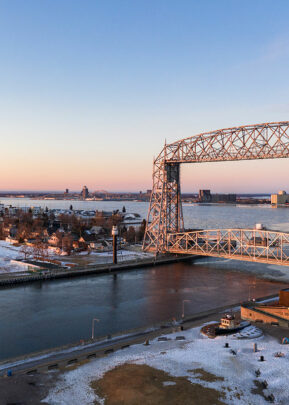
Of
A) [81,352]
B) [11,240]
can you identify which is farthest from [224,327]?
[11,240]

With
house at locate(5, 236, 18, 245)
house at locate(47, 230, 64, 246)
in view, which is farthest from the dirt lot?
house at locate(5, 236, 18, 245)

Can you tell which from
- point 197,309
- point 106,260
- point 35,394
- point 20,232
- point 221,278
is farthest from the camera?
point 20,232

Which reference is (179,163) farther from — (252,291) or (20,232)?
(20,232)

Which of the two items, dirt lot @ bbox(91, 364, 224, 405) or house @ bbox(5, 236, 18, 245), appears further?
house @ bbox(5, 236, 18, 245)

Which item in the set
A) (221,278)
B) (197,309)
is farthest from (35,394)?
(221,278)

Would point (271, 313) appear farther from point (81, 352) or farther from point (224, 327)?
point (81, 352)

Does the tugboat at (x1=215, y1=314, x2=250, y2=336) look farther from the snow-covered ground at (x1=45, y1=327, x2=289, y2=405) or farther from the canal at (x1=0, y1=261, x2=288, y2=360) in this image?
the canal at (x1=0, y1=261, x2=288, y2=360)

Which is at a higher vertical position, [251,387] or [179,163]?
[179,163]
